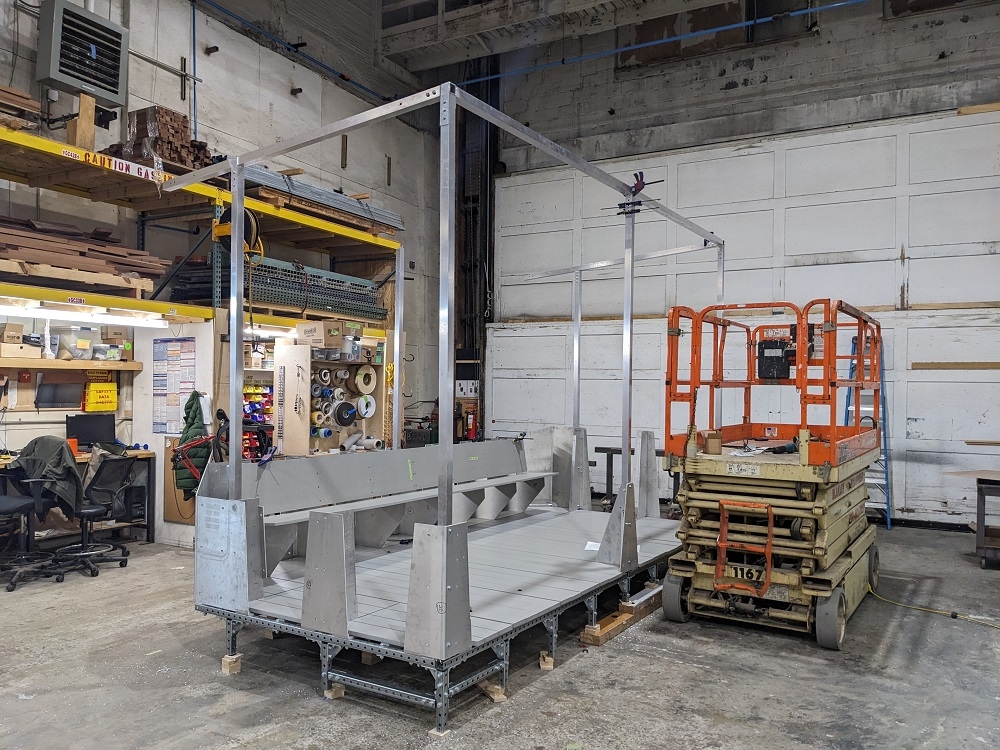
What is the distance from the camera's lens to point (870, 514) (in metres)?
9.17

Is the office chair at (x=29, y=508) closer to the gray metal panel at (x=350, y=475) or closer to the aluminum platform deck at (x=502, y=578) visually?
the aluminum platform deck at (x=502, y=578)

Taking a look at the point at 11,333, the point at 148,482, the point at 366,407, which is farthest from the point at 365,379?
the point at 11,333

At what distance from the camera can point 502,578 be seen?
4.68m

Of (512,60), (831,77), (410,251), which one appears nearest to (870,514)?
(831,77)

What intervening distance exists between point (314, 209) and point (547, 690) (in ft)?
19.1

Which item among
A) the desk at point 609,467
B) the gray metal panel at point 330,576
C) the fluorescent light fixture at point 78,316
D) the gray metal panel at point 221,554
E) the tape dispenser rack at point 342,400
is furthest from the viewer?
the desk at point 609,467

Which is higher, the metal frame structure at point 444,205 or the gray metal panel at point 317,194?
the gray metal panel at point 317,194

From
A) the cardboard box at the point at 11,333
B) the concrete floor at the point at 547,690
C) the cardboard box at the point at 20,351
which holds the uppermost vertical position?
the cardboard box at the point at 11,333

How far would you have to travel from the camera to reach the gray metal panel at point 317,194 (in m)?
7.36

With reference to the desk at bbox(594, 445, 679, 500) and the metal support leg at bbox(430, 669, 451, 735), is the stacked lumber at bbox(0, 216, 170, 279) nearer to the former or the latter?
the metal support leg at bbox(430, 669, 451, 735)

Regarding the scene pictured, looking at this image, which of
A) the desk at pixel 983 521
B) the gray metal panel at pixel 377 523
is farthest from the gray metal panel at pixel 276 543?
the desk at pixel 983 521

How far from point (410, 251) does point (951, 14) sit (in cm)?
746

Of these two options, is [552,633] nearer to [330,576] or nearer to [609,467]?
[330,576]

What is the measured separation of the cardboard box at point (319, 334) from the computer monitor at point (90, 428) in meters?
1.95
